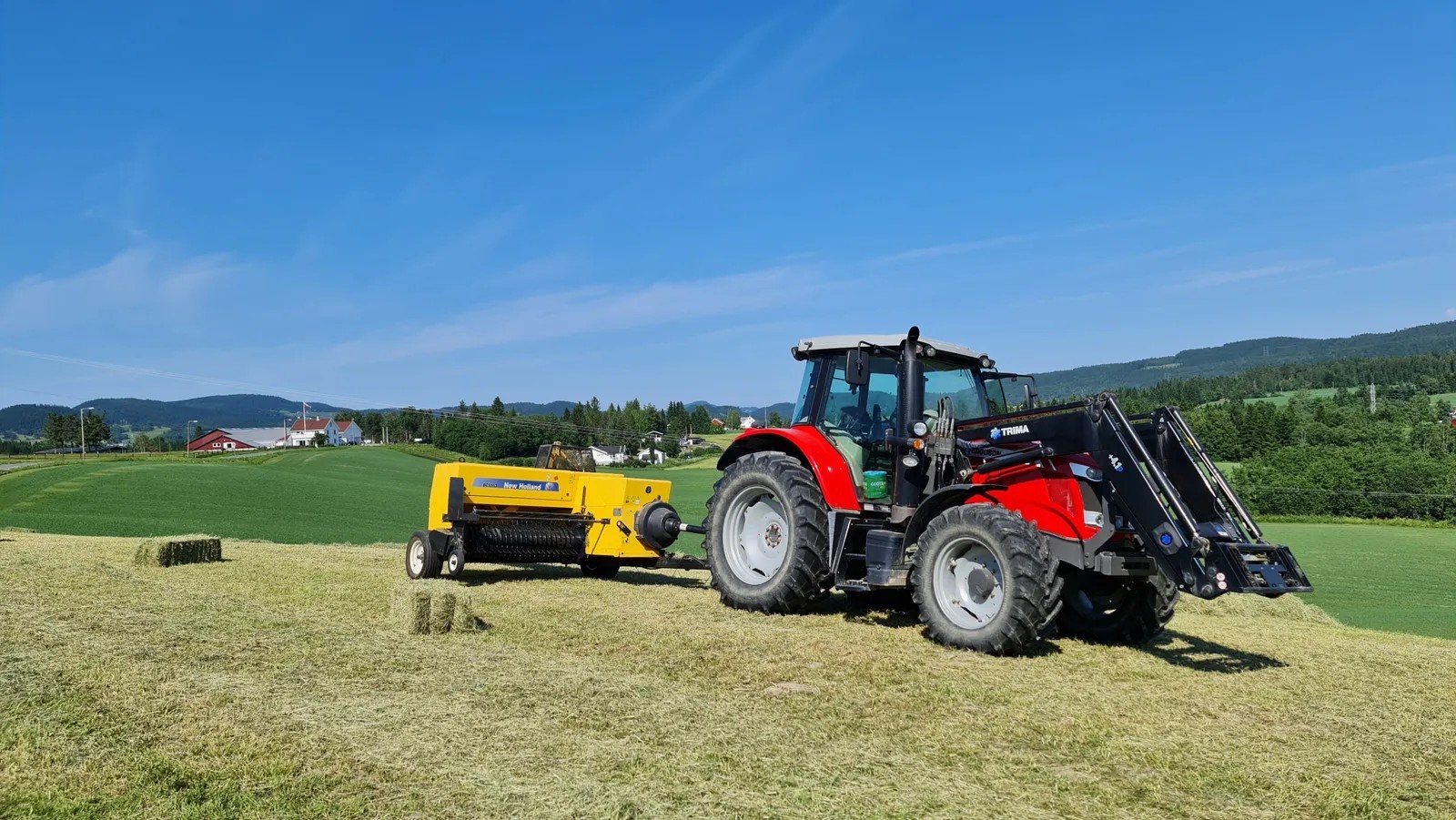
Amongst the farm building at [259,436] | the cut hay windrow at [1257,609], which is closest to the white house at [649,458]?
the cut hay windrow at [1257,609]

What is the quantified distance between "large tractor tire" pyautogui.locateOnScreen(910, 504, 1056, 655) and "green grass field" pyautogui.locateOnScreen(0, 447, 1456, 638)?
20.7 ft

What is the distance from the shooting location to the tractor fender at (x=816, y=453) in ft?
26.7

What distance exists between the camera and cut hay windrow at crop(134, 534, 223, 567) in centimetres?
1098

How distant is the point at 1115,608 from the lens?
7.48 meters

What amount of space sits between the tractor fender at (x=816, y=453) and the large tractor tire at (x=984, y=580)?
105 centimetres

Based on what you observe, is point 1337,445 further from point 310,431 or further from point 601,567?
point 310,431

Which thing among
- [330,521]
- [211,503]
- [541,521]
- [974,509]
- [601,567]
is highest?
[974,509]

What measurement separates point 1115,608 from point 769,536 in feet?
9.31

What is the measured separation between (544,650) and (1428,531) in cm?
2834

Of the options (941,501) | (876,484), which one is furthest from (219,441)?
(941,501)

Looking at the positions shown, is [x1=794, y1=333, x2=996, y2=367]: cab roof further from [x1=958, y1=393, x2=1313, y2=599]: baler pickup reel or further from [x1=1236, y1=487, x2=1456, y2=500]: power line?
[x1=1236, y1=487, x2=1456, y2=500]: power line

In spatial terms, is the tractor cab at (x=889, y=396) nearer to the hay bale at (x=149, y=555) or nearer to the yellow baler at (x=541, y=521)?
the yellow baler at (x=541, y=521)

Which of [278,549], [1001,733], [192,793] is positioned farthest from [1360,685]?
[278,549]

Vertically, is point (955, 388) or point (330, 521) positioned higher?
point (955, 388)
